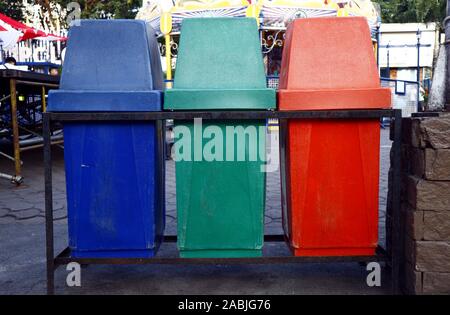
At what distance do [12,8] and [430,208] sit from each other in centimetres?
1734

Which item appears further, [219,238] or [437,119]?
[219,238]

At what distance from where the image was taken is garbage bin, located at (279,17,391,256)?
6.87 ft

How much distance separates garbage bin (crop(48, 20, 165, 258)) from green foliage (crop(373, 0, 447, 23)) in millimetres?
23241

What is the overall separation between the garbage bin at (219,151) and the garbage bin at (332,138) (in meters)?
0.17

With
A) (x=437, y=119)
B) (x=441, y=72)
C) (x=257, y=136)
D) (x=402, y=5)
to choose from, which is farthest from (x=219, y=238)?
(x=402, y=5)

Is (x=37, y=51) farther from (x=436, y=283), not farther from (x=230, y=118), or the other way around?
(x=436, y=283)

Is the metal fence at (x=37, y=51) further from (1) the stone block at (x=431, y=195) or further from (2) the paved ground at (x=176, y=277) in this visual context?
(1) the stone block at (x=431, y=195)

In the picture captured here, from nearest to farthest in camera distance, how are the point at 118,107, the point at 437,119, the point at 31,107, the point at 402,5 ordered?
the point at 437,119, the point at 118,107, the point at 31,107, the point at 402,5

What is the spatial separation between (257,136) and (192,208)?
0.51 metres

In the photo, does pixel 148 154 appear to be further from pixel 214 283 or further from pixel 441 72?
pixel 441 72

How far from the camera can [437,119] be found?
1952mm

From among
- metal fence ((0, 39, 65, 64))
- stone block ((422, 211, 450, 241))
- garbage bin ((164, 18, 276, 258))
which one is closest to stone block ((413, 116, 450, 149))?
stone block ((422, 211, 450, 241))

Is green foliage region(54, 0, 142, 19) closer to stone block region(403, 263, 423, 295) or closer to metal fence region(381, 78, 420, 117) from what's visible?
metal fence region(381, 78, 420, 117)

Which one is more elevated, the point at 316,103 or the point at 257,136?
the point at 316,103
